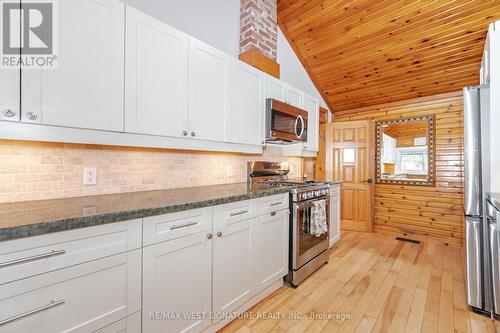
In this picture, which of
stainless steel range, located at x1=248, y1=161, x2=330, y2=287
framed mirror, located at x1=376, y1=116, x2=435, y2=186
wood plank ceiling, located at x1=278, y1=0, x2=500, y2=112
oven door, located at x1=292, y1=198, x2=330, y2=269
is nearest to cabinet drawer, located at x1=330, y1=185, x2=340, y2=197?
stainless steel range, located at x1=248, y1=161, x2=330, y2=287

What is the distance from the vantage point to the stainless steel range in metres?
2.29

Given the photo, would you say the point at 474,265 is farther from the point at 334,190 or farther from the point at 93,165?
the point at 93,165

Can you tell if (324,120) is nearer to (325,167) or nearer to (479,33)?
(325,167)

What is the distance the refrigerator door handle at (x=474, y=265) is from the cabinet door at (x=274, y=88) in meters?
2.19

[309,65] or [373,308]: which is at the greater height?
[309,65]

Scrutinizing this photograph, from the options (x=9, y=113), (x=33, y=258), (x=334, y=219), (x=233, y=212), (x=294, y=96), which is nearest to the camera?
(x=33, y=258)

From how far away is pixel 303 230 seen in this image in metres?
2.42

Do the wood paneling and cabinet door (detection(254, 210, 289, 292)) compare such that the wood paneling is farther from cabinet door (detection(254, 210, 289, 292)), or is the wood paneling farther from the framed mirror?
cabinet door (detection(254, 210, 289, 292))

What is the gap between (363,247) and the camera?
3.49 m

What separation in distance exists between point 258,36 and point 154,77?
1693 mm

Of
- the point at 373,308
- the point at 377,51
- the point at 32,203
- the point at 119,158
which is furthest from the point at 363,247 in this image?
the point at 32,203

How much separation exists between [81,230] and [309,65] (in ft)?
13.4

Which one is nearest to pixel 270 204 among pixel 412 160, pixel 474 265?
pixel 474 265

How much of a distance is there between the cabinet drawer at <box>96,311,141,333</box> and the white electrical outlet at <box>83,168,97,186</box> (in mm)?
933
